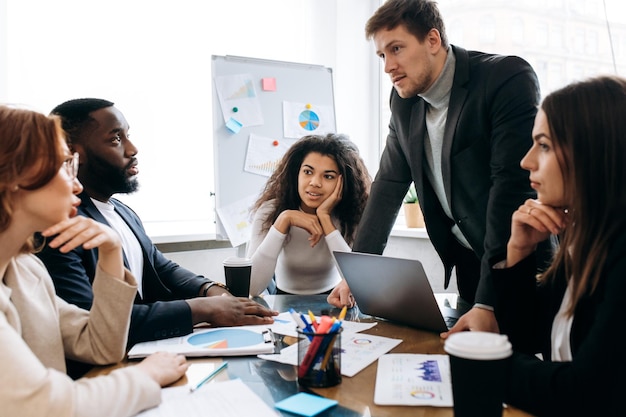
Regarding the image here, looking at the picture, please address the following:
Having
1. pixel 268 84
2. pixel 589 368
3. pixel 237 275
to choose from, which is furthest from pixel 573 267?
pixel 268 84

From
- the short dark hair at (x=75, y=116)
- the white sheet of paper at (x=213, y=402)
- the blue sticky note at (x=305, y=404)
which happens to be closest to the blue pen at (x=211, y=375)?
the white sheet of paper at (x=213, y=402)

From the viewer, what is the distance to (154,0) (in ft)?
10.4

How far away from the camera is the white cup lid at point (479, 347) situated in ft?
2.24

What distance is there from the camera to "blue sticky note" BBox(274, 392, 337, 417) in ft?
2.82

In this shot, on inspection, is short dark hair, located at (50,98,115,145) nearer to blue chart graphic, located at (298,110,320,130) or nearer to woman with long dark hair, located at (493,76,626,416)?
woman with long dark hair, located at (493,76,626,416)

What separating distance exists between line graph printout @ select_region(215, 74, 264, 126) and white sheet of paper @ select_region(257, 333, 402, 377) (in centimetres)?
196

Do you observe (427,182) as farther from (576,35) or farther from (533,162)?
(576,35)

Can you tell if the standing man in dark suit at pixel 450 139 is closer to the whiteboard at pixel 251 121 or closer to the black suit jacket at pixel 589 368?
the black suit jacket at pixel 589 368

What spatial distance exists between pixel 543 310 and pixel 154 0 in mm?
2781

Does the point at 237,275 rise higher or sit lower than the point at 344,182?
lower

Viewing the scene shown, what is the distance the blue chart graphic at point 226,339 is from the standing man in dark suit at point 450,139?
0.38 meters

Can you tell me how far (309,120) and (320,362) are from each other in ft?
7.90

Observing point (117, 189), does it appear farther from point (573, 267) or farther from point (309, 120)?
point (309, 120)

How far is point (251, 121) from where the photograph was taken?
3.07 m
